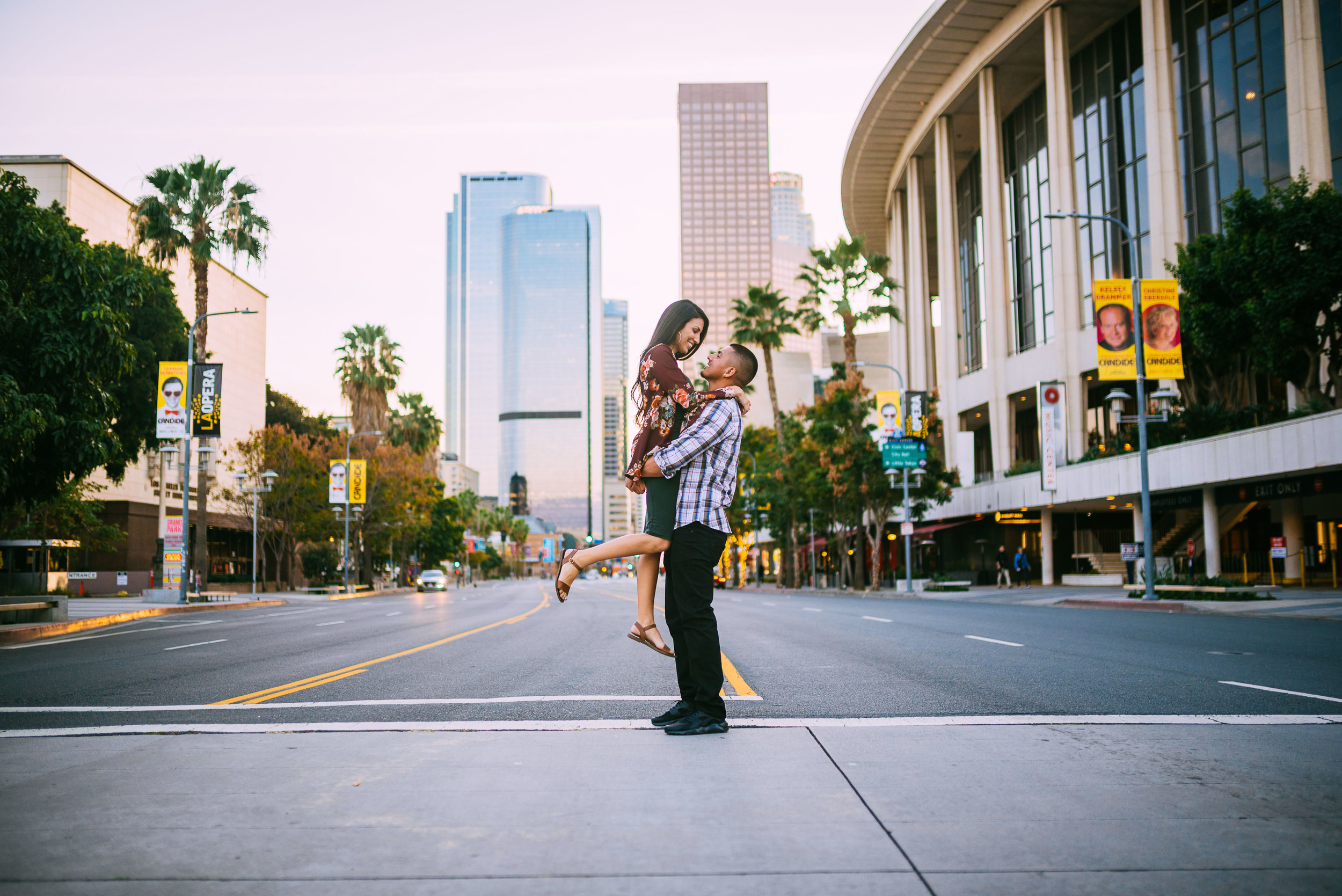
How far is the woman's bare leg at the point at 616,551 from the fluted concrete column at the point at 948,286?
5198 centimetres

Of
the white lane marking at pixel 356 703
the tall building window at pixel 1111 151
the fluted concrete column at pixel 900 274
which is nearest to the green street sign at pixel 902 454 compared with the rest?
the tall building window at pixel 1111 151

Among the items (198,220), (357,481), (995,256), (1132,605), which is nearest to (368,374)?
(357,481)

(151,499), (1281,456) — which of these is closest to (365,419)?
(151,499)

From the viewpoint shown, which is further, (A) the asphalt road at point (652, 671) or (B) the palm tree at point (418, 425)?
Answer: (B) the palm tree at point (418, 425)

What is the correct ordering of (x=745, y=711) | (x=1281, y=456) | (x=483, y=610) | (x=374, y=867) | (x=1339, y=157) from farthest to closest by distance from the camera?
(x=1339, y=157), (x=1281, y=456), (x=483, y=610), (x=745, y=711), (x=374, y=867)

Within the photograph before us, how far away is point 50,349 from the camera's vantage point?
51.5 feet

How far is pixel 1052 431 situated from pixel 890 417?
708cm

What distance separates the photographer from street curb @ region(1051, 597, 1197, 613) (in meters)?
20.8

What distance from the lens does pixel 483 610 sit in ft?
81.6

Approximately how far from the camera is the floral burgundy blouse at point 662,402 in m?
5.30

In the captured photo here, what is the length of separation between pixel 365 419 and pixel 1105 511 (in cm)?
4304

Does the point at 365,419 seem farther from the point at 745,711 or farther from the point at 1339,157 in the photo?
the point at 745,711

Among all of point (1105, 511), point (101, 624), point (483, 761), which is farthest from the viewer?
point (1105, 511)

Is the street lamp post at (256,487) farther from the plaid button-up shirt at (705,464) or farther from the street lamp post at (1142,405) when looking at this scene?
the plaid button-up shirt at (705,464)
